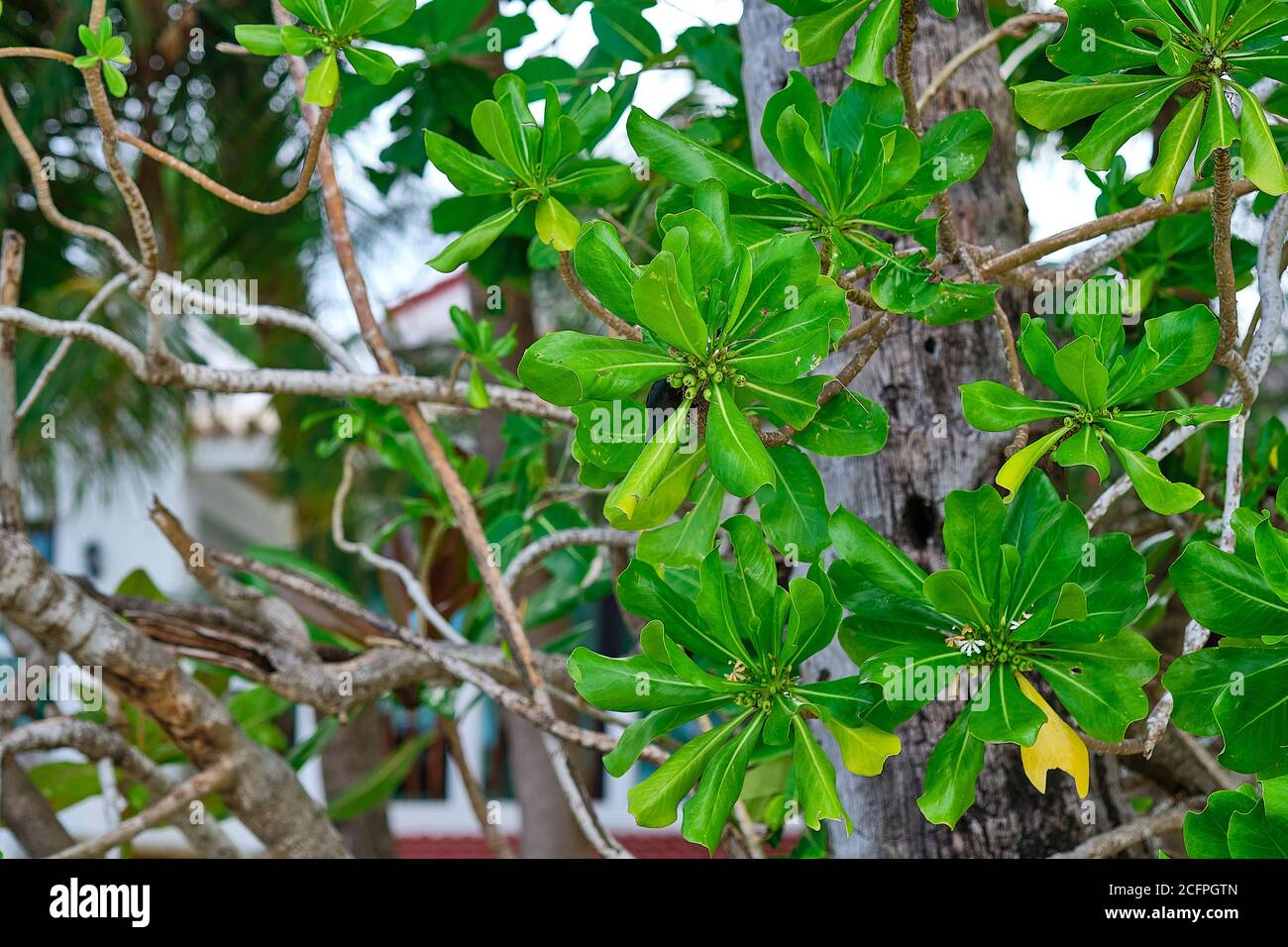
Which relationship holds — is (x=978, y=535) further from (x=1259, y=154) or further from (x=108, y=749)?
(x=108, y=749)

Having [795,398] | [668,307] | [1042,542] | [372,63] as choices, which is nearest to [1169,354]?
[1042,542]

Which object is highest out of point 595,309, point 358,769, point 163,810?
point 595,309

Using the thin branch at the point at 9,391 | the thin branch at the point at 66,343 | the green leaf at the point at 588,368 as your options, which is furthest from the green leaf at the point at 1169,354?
the thin branch at the point at 9,391

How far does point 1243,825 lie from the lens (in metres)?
0.75

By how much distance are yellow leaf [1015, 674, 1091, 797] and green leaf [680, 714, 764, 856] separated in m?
0.20

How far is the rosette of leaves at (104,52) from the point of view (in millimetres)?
1055

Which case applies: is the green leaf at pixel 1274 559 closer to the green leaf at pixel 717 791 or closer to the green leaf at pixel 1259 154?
the green leaf at pixel 1259 154

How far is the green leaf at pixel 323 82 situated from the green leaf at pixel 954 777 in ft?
2.42

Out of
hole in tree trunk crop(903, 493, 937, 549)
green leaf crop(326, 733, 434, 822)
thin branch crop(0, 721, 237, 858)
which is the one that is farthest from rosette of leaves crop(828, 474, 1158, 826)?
green leaf crop(326, 733, 434, 822)

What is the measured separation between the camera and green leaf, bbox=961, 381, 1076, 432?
0.76 m

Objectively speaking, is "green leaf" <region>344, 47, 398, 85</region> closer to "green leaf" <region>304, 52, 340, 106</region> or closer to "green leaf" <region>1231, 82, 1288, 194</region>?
"green leaf" <region>304, 52, 340, 106</region>

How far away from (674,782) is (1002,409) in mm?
358

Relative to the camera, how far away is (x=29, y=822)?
1.83 meters
